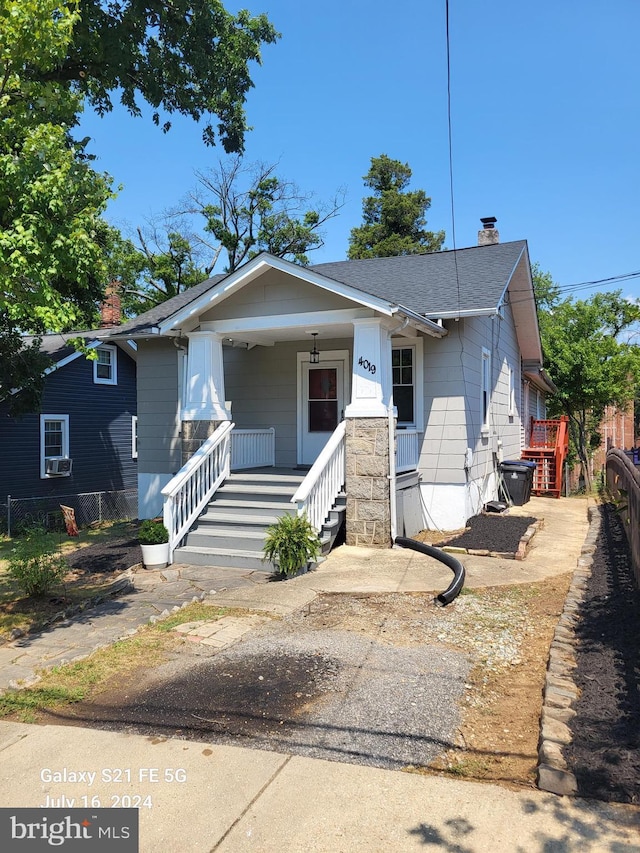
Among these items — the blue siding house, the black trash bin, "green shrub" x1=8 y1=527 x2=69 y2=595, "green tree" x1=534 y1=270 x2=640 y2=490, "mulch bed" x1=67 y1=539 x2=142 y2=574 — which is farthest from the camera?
"green tree" x1=534 y1=270 x2=640 y2=490

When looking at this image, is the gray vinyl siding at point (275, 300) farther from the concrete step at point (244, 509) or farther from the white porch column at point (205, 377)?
the concrete step at point (244, 509)

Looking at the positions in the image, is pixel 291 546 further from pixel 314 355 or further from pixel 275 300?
pixel 314 355

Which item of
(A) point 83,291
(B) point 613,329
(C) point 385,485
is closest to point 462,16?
(A) point 83,291

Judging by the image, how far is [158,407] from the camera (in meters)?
13.3

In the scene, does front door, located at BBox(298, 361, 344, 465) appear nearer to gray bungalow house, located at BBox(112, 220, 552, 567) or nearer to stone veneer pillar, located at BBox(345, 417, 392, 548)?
gray bungalow house, located at BBox(112, 220, 552, 567)

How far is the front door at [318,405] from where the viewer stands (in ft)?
39.6

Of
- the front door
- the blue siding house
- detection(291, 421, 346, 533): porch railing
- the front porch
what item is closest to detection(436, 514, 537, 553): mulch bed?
the front porch

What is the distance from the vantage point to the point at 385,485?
355 inches

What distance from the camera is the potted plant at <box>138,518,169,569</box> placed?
8.51 meters

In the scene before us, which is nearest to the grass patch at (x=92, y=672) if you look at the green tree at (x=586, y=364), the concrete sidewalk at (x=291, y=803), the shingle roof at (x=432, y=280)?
the concrete sidewalk at (x=291, y=803)

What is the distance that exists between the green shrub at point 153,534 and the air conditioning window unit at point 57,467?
1063 cm

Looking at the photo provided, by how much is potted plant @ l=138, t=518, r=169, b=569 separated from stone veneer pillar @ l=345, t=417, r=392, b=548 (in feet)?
8.84

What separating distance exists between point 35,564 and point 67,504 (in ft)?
39.1

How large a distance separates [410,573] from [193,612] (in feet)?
9.11
